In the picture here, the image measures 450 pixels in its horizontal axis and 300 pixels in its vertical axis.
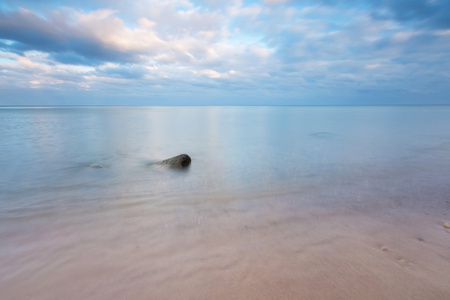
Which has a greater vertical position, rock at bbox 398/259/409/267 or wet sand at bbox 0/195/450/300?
rock at bbox 398/259/409/267

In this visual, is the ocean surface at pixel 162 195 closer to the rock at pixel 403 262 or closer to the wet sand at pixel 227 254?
the wet sand at pixel 227 254

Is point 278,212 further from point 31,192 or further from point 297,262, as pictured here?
point 31,192

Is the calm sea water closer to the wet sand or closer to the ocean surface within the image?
the ocean surface

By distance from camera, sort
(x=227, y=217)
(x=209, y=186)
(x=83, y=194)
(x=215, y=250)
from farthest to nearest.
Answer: (x=209, y=186), (x=83, y=194), (x=227, y=217), (x=215, y=250)

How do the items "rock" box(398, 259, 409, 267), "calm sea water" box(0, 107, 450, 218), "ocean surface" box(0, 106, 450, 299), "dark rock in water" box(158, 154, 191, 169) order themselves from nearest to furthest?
"rock" box(398, 259, 409, 267), "ocean surface" box(0, 106, 450, 299), "calm sea water" box(0, 107, 450, 218), "dark rock in water" box(158, 154, 191, 169)

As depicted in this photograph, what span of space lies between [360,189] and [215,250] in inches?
201

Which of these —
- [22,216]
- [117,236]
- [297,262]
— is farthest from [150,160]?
[297,262]

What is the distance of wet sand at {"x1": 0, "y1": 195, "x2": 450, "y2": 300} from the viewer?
2842 millimetres

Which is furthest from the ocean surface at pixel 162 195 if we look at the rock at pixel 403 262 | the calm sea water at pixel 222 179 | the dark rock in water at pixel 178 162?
the rock at pixel 403 262

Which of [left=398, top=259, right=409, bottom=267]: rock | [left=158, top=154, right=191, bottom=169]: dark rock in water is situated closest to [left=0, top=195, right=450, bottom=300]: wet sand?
[left=398, top=259, right=409, bottom=267]: rock

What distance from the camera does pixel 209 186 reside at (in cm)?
709

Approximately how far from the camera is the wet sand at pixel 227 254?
2.84 metres

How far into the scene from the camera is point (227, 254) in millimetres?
3521

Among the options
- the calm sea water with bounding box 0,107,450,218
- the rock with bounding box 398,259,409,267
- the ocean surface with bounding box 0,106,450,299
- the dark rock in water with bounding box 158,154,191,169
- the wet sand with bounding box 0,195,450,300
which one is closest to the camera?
the wet sand with bounding box 0,195,450,300
